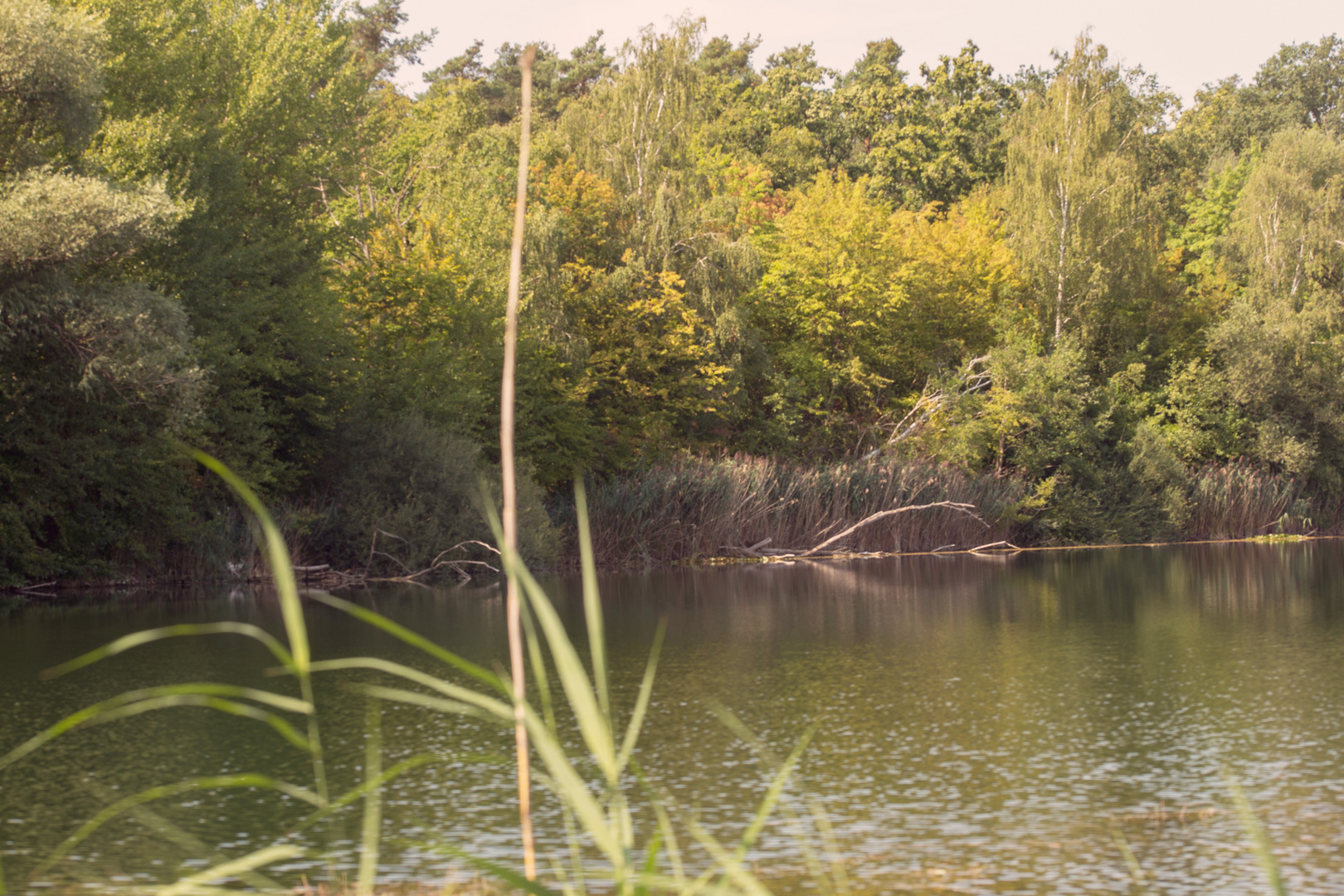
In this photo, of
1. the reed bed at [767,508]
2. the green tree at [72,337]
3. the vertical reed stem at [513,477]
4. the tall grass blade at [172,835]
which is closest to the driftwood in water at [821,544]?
the reed bed at [767,508]

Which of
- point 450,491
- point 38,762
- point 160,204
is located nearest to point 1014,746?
point 38,762

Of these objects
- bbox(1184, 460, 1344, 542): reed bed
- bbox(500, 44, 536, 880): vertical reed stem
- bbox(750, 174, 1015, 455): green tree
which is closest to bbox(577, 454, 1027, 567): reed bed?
bbox(750, 174, 1015, 455): green tree

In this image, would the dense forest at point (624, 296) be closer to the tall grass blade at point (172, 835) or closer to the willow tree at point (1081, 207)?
the willow tree at point (1081, 207)

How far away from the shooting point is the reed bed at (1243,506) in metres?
38.8

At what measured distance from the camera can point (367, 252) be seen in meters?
34.4

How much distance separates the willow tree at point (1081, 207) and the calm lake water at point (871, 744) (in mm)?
26411

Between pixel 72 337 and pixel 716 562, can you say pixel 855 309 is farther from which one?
pixel 72 337

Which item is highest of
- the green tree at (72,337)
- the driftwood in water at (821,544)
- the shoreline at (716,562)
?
the green tree at (72,337)

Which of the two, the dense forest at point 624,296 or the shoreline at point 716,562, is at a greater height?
the dense forest at point 624,296

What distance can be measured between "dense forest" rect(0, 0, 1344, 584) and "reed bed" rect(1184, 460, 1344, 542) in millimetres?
116

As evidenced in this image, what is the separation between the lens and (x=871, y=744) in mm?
8547

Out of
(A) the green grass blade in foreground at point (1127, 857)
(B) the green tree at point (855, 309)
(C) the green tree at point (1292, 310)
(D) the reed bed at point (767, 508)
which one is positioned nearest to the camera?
(A) the green grass blade in foreground at point (1127, 857)

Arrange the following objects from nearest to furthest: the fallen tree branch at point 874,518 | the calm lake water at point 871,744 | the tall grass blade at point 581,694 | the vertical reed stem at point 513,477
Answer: the tall grass blade at point 581,694, the vertical reed stem at point 513,477, the calm lake water at point 871,744, the fallen tree branch at point 874,518

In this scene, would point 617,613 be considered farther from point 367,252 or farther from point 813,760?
point 367,252
